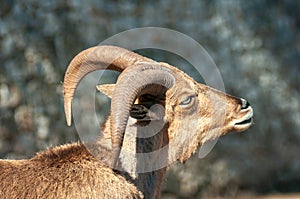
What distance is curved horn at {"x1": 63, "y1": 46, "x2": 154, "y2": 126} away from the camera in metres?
7.45

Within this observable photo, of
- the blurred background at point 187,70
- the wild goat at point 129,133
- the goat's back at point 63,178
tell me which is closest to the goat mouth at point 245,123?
the wild goat at point 129,133

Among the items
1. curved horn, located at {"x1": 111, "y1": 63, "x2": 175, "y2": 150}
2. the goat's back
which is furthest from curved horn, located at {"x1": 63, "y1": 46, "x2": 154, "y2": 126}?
the goat's back

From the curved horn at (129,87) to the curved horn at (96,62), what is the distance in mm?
207

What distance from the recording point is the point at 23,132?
515 inches

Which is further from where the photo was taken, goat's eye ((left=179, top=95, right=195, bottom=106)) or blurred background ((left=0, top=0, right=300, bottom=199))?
blurred background ((left=0, top=0, right=300, bottom=199))

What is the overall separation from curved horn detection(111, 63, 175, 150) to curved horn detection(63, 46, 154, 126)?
0.68 feet

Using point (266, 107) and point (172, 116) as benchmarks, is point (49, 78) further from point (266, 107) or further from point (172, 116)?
point (172, 116)

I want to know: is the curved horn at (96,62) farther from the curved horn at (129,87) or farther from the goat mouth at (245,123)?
the goat mouth at (245,123)

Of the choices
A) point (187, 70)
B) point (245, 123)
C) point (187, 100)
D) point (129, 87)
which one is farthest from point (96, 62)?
point (187, 70)

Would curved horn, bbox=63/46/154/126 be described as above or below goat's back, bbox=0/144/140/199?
above

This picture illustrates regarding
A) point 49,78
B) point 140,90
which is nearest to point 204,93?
point 140,90

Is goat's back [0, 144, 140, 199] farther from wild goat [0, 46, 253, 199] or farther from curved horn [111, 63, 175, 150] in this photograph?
curved horn [111, 63, 175, 150]

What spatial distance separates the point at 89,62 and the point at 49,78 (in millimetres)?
5759

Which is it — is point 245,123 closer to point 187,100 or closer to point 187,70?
point 187,100
